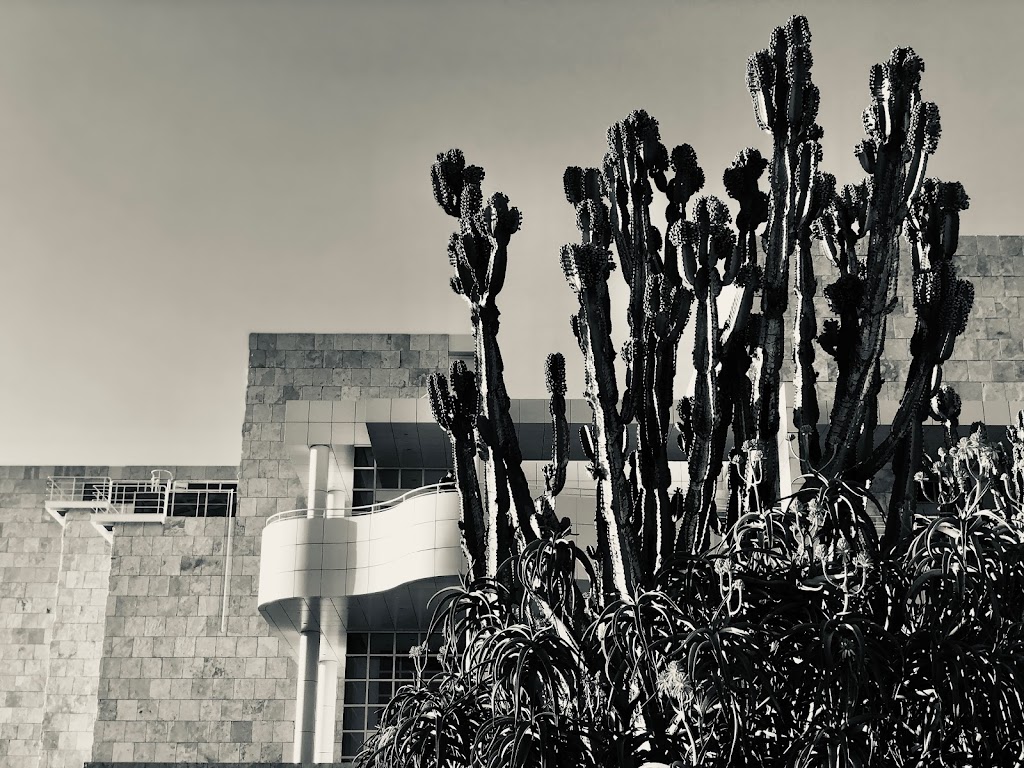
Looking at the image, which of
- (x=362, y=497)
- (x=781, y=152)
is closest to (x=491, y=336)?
(x=781, y=152)

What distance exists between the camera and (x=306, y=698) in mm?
25203

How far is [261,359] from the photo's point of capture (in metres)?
31.8

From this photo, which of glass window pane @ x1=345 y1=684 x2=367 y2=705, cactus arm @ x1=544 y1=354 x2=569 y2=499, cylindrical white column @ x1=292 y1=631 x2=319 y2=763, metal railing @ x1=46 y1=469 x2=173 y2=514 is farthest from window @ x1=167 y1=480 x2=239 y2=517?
cactus arm @ x1=544 y1=354 x2=569 y2=499

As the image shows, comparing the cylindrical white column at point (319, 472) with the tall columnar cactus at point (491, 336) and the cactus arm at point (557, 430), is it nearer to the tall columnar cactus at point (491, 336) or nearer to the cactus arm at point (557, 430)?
the tall columnar cactus at point (491, 336)

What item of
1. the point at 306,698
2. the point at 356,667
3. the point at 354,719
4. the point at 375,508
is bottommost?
the point at 354,719

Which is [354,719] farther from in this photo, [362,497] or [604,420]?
[604,420]

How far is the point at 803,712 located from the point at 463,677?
6.63 ft

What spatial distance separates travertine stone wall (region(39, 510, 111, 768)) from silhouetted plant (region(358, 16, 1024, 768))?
3127cm

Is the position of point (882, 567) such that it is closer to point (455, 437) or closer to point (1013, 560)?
point (1013, 560)

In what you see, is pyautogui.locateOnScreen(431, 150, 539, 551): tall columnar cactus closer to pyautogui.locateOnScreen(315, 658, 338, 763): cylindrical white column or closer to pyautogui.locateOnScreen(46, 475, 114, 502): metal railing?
pyautogui.locateOnScreen(315, 658, 338, 763): cylindrical white column

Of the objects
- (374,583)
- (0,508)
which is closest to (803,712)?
(374,583)

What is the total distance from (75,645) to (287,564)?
18.8 metres

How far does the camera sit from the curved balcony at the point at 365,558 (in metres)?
22.6

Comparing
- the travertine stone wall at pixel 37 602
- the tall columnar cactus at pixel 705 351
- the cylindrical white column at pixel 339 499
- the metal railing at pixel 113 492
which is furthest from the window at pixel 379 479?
the tall columnar cactus at pixel 705 351
